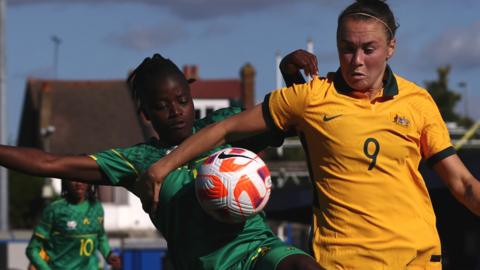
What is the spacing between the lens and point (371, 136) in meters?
5.49

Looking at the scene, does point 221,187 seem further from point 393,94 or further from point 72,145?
point 72,145

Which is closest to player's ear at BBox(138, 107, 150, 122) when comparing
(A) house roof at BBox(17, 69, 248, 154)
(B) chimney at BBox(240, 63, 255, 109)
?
(A) house roof at BBox(17, 69, 248, 154)

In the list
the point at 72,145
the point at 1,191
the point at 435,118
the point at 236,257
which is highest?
the point at 435,118

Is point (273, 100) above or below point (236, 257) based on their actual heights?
above

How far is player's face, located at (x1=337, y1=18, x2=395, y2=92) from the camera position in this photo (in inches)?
216

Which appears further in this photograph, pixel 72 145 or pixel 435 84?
pixel 435 84

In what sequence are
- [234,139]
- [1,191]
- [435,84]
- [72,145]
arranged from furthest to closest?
[435,84] < [72,145] < [1,191] < [234,139]

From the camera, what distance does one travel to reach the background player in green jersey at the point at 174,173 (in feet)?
19.9

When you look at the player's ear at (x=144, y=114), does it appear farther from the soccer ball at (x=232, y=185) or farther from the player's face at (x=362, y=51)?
the player's face at (x=362, y=51)

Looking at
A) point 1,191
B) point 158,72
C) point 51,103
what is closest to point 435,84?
point 51,103

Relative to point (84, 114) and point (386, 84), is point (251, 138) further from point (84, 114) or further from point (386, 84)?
point (84, 114)

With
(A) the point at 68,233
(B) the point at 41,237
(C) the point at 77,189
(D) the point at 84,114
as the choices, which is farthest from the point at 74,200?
(D) the point at 84,114

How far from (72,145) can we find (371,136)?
57065mm

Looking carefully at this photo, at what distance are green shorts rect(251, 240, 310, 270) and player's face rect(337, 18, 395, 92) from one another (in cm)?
90
